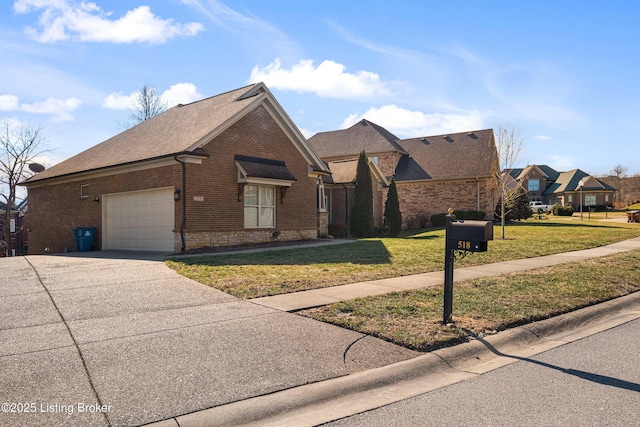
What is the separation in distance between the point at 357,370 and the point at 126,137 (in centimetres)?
2076

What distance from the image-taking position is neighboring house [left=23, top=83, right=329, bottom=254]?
16.7 meters

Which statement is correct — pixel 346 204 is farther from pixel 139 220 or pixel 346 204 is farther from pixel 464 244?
pixel 464 244

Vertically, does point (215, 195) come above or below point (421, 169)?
below

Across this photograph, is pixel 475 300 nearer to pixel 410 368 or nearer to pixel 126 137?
pixel 410 368

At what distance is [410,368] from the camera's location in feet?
16.3

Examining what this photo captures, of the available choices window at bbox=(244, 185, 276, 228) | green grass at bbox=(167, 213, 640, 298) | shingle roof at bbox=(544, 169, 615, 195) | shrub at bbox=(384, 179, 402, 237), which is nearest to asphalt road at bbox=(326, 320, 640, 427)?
green grass at bbox=(167, 213, 640, 298)

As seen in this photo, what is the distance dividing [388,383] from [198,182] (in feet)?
43.1

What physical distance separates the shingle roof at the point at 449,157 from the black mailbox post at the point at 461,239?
2759cm

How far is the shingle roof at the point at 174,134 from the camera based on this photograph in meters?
17.2

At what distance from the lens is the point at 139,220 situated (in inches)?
720

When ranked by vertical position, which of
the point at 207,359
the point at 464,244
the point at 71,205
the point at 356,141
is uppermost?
the point at 356,141

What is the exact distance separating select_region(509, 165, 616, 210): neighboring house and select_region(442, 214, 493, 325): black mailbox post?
55452mm

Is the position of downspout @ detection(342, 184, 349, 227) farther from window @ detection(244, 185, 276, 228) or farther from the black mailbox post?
the black mailbox post

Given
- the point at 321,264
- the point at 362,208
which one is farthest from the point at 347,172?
the point at 321,264
